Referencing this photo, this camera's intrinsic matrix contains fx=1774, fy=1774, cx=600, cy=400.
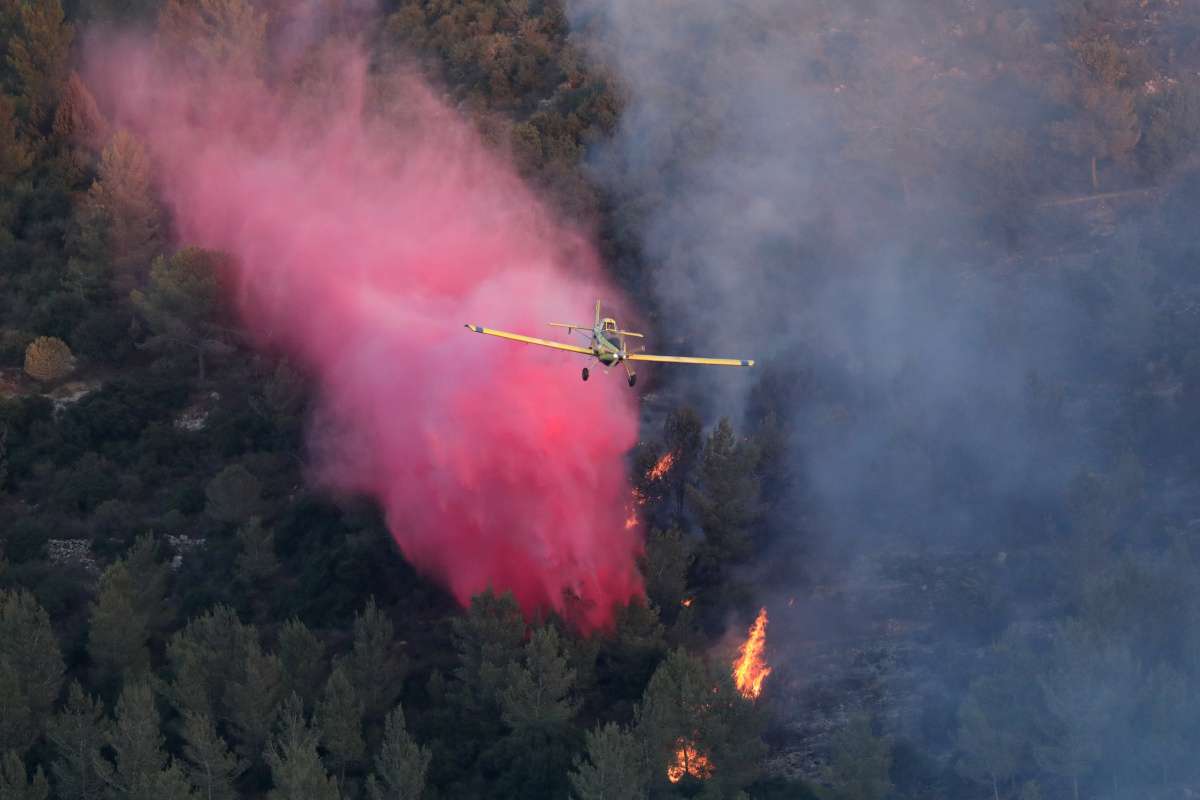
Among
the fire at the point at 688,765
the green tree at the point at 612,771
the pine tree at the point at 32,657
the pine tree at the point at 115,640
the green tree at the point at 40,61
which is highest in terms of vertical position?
the green tree at the point at 40,61

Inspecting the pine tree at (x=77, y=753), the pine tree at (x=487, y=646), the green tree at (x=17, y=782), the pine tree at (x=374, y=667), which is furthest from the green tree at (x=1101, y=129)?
the green tree at (x=17, y=782)

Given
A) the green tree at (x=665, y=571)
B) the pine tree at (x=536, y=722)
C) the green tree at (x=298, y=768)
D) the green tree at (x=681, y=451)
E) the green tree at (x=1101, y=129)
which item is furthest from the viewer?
the green tree at (x=1101, y=129)

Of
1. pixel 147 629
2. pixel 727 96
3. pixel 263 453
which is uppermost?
pixel 727 96

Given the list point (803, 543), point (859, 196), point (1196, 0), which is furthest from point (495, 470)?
point (1196, 0)

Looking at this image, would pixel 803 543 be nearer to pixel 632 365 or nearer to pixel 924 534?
pixel 924 534

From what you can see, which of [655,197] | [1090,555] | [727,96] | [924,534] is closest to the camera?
[1090,555]

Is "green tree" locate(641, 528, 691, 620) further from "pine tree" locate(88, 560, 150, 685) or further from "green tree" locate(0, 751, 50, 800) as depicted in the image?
"green tree" locate(0, 751, 50, 800)

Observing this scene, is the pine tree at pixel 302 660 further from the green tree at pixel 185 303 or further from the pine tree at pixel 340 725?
the green tree at pixel 185 303
